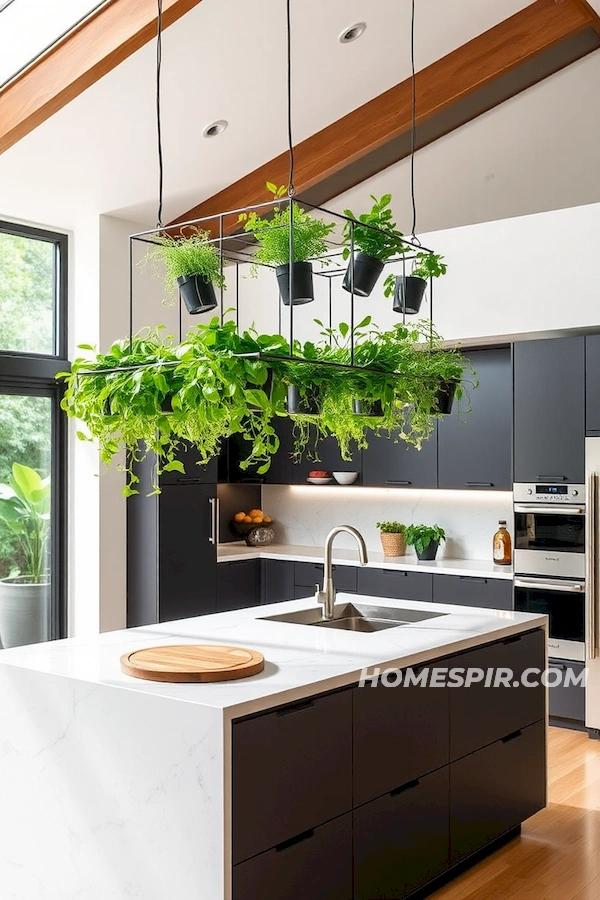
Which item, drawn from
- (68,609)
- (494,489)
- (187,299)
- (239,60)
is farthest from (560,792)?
(239,60)

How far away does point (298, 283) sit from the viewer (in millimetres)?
3201

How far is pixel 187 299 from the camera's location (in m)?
3.28

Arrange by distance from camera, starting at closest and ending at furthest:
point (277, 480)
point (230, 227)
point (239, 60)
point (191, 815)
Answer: point (191, 815) → point (239, 60) → point (230, 227) → point (277, 480)

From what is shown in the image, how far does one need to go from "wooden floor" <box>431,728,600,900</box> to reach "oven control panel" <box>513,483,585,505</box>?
1.49 m

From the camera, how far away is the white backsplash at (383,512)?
654 centimetres

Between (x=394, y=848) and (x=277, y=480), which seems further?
(x=277, y=480)

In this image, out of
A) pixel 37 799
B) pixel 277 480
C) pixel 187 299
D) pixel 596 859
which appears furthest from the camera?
pixel 277 480

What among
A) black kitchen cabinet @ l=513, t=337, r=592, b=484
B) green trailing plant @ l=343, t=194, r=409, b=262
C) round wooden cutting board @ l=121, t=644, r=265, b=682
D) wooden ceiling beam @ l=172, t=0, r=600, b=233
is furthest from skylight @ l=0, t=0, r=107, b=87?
round wooden cutting board @ l=121, t=644, r=265, b=682

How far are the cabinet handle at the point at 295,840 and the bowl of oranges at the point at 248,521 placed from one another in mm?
4650

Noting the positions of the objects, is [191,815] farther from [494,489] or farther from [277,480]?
[277,480]

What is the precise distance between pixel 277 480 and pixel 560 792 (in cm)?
350

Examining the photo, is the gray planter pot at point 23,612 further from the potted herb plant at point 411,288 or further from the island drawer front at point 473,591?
the potted herb plant at point 411,288

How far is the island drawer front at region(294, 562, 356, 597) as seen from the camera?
21.6 feet

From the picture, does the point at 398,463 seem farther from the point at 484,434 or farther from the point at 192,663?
the point at 192,663
